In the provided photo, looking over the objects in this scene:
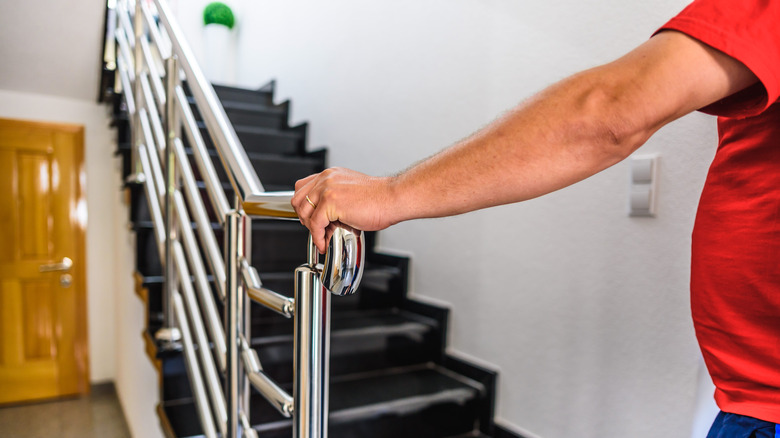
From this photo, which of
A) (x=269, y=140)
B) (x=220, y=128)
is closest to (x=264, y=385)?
(x=220, y=128)

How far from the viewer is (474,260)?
1.93 meters

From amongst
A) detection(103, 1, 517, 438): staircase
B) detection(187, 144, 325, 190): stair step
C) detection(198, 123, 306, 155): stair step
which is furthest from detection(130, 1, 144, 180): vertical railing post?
detection(198, 123, 306, 155): stair step

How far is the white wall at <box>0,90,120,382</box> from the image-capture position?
152 inches

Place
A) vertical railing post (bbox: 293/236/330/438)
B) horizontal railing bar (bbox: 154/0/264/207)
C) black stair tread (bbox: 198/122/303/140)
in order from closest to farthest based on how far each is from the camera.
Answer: vertical railing post (bbox: 293/236/330/438)
horizontal railing bar (bbox: 154/0/264/207)
black stair tread (bbox: 198/122/303/140)

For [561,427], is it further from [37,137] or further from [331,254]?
[37,137]

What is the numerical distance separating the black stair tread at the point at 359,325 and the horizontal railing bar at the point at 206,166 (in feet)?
2.23

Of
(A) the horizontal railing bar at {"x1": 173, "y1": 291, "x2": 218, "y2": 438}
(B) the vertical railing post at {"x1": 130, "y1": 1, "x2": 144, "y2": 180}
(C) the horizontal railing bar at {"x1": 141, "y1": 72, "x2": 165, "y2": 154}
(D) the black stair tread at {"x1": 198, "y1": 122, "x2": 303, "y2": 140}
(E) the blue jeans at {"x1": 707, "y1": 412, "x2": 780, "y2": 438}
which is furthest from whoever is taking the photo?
(D) the black stair tread at {"x1": 198, "y1": 122, "x2": 303, "y2": 140}

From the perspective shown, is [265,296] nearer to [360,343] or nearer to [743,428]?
[743,428]

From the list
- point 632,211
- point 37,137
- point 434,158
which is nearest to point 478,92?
point 632,211

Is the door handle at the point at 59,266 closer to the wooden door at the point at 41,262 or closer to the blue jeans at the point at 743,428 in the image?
the wooden door at the point at 41,262

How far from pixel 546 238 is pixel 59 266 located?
3725 mm

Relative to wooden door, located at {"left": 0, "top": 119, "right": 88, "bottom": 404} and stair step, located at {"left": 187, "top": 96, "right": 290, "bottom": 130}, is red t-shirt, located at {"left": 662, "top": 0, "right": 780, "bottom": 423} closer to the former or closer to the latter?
stair step, located at {"left": 187, "top": 96, "right": 290, "bottom": 130}

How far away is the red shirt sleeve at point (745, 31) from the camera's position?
1.52ft

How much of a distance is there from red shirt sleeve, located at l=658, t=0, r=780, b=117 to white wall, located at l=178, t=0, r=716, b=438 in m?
0.82
